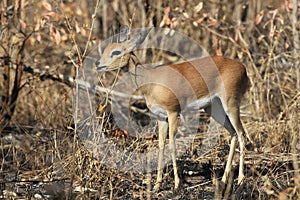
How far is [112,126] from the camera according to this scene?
674cm

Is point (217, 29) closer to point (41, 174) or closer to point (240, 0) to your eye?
point (240, 0)

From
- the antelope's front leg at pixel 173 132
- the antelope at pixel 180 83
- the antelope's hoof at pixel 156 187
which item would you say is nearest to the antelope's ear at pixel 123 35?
the antelope at pixel 180 83

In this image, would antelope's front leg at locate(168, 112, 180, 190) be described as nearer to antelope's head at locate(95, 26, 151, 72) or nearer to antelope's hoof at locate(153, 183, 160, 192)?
antelope's hoof at locate(153, 183, 160, 192)

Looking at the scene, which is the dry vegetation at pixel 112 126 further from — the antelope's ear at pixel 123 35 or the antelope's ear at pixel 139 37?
the antelope's ear at pixel 139 37

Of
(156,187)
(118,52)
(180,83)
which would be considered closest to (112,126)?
(180,83)

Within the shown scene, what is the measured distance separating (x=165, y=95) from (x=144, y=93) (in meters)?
0.24

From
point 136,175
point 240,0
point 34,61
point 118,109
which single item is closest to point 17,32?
point 34,61

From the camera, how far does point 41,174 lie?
198 inches

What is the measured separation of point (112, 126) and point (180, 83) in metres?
1.60

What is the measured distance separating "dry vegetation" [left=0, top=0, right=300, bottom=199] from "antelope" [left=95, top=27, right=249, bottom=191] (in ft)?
1.09

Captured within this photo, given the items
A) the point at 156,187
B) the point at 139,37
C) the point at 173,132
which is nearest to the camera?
the point at 156,187

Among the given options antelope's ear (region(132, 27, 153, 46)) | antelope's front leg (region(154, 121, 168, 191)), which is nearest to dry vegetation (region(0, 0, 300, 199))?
antelope's front leg (region(154, 121, 168, 191))

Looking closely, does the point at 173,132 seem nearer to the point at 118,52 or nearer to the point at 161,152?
the point at 161,152

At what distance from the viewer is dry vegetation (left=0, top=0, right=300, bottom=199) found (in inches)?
180
